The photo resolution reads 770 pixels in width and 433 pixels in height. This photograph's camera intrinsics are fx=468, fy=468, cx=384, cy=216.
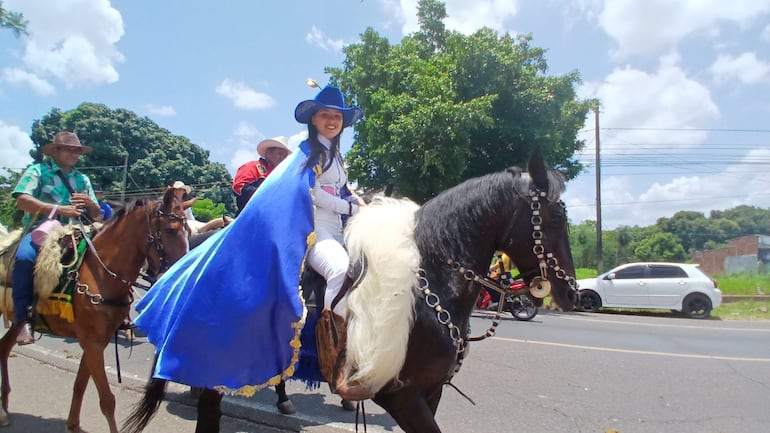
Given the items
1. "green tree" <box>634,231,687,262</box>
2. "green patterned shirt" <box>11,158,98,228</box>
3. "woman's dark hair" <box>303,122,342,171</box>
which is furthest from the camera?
"green tree" <box>634,231,687,262</box>

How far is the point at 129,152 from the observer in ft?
113

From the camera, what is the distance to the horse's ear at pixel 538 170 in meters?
2.54

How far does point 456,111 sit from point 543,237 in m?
11.3

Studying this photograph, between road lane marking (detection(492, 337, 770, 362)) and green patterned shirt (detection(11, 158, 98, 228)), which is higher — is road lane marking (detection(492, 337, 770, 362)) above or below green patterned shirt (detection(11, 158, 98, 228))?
below

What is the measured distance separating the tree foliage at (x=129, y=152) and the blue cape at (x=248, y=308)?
30.7m

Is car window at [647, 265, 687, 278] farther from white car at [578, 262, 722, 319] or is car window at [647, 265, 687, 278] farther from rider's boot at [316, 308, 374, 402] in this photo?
rider's boot at [316, 308, 374, 402]

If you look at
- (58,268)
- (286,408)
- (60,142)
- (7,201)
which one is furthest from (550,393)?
(7,201)

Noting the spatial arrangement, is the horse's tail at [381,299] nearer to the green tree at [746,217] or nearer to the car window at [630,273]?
the car window at [630,273]

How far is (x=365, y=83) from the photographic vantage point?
655 inches

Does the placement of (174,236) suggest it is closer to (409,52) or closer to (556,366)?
(556,366)

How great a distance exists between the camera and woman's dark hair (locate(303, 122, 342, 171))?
8.52ft

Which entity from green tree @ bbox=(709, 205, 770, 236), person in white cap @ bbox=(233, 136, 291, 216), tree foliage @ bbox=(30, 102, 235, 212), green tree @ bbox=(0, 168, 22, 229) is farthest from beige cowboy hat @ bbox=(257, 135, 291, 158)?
green tree @ bbox=(709, 205, 770, 236)

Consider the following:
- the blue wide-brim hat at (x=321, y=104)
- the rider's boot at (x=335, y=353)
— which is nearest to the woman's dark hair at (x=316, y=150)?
the blue wide-brim hat at (x=321, y=104)

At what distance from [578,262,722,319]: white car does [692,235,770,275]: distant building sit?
22.2 m
